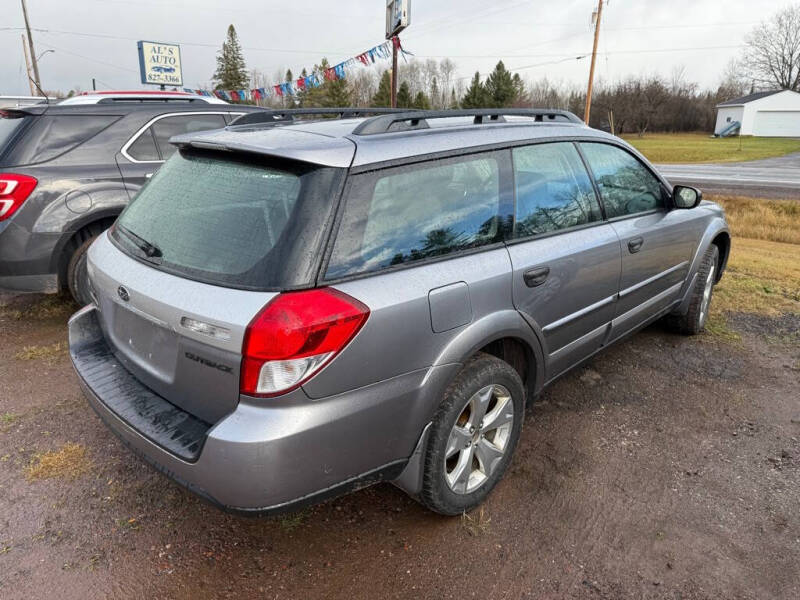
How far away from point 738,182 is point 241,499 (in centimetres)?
2403

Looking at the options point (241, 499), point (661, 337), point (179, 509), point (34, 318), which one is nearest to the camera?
point (241, 499)

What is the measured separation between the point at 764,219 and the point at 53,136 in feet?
43.6

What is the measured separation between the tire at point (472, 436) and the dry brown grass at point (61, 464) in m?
1.79

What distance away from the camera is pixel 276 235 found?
201 centimetres

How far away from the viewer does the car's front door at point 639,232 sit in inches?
134

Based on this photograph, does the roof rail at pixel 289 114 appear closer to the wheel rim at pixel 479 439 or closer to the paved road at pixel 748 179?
the wheel rim at pixel 479 439

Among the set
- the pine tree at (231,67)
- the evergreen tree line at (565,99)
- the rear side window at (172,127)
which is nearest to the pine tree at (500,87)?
the evergreen tree line at (565,99)

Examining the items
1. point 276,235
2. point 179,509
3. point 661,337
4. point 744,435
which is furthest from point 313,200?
point 661,337

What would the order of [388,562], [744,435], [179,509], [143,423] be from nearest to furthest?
[143,423], [388,562], [179,509], [744,435]

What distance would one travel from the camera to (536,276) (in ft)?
8.77

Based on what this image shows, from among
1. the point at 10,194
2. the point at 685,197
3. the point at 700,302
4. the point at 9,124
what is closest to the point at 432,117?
the point at 685,197

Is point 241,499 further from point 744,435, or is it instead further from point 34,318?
point 34,318

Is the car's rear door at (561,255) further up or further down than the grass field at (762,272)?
further up

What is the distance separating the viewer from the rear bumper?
6.17ft
